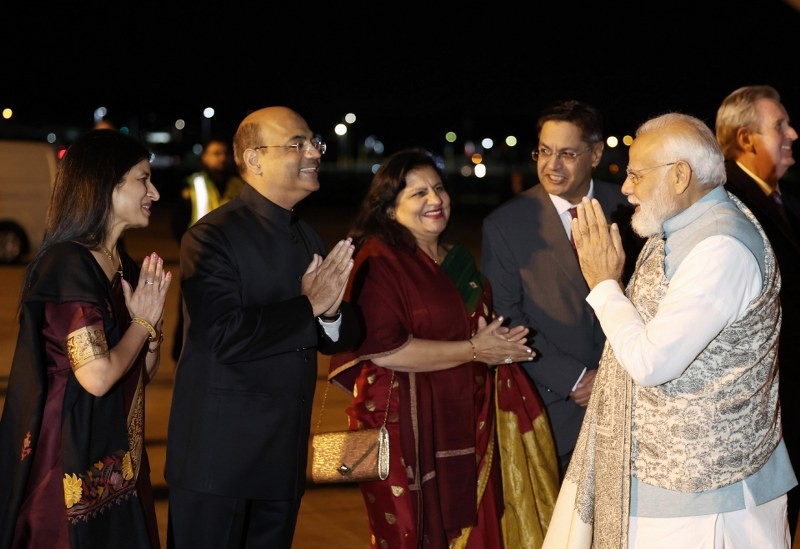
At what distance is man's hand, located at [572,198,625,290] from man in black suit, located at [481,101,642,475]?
1.26 m

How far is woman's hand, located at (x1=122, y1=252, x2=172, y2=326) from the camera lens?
12.1 feet

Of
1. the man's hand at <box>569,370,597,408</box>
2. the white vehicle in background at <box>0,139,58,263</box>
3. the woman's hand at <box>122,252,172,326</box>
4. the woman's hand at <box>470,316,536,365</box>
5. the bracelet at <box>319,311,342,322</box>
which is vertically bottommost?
the man's hand at <box>569,370,597,408</box>

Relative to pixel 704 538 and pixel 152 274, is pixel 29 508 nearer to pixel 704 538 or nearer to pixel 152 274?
pixel 152 274

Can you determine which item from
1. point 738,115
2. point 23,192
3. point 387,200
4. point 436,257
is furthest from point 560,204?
point 23,192

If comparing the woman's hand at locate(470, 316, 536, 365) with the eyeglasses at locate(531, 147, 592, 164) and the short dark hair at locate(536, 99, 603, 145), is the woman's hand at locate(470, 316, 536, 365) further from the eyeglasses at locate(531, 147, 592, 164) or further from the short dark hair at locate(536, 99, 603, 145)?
the short dark hair at locate(536, 99, 603, 145)

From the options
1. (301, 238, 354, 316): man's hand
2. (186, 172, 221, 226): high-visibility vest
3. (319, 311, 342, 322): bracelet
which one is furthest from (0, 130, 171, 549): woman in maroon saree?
(186, 172, 221, 226): high-visibility vest

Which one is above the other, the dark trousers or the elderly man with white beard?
the elderly man with white beard

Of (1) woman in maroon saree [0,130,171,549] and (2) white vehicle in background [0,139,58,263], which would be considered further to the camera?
(2) white vehicle in background [0,139,58,263]

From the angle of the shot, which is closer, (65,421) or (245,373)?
(65,421)

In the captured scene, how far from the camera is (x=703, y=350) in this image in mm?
3283

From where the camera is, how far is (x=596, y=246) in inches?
141

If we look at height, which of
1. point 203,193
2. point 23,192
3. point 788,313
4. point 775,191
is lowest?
point 788,313

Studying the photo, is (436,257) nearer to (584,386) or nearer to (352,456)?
(584,386)

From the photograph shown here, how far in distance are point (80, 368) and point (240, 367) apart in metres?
0.60
